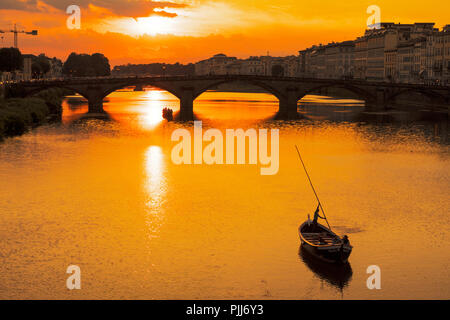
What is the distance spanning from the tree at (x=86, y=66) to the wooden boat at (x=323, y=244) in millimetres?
158275

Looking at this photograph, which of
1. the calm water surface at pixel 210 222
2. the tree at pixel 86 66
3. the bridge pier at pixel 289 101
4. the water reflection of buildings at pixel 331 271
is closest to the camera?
the calm water surface at pixel 210 222

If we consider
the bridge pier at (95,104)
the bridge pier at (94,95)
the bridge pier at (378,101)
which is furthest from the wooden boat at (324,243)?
the bridge pier at (378,101)

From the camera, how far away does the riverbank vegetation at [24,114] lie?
56.4 meters

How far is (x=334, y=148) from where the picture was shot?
2018 inches

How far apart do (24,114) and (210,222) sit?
1611 inches

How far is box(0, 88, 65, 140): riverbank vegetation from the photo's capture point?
185 feet

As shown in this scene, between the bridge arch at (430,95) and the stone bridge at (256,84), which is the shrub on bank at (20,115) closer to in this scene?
the stone bridge at (256,84)

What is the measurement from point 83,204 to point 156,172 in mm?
9171

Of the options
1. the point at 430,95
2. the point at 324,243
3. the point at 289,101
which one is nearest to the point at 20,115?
the point at 324,243

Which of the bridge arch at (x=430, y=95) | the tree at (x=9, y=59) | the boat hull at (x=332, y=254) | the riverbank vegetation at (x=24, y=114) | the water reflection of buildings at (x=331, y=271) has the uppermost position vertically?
the tree at (x=9, y=59)

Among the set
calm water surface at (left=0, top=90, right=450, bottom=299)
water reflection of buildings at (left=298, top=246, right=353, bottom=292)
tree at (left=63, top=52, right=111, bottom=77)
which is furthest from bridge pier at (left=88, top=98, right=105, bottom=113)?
tree at (left=63, top=52, right=111, bottom=77)

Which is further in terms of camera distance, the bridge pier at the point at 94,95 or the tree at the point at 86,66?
the tree at the point at 86,66

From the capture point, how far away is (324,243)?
22.2 metres
